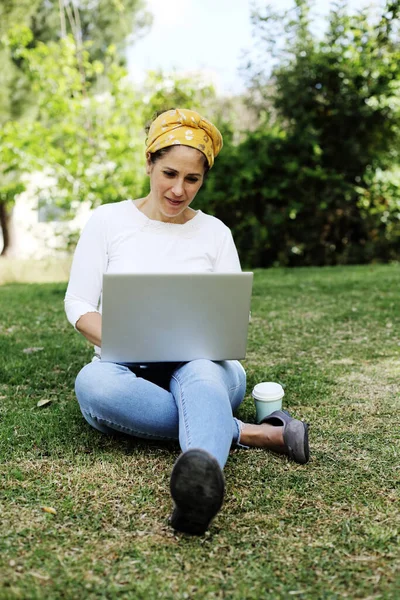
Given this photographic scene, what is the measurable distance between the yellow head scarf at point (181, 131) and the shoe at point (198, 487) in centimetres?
120

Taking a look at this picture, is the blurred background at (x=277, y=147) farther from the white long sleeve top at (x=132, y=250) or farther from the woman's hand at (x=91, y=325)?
the woman's hand at (x=91, y=325)

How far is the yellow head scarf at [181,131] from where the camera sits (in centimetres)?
239

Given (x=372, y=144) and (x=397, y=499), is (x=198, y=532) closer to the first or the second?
(x=397, y=499)

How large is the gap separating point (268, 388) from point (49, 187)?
24.0ft

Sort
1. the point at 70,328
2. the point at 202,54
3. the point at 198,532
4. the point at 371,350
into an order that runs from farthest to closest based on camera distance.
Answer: the point at 202,54 → the point at 70,328 → the point at 371,350 → the point at 198,532

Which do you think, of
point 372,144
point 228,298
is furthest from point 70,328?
point 372,144

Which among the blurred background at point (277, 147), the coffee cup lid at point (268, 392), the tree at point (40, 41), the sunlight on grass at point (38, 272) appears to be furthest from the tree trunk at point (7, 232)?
the coffee cup lid at point (268, 392)

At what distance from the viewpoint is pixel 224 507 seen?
195 centimetres

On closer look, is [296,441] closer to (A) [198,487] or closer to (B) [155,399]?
(B) [155,399]

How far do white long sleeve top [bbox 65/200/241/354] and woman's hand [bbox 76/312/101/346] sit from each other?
27mm

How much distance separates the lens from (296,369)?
11.5ft

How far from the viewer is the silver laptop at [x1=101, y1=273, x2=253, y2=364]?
212 cm

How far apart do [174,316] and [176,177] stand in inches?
22.4

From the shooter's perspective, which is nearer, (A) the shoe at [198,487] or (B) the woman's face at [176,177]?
(A) the shoe at [198,487]
